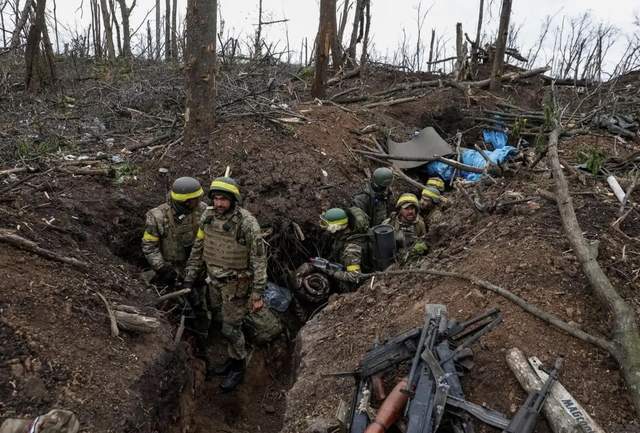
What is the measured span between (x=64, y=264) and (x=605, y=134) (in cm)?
720

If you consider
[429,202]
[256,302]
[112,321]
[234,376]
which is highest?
[429,202]

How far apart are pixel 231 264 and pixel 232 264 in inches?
0.4

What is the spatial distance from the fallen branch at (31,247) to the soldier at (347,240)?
282cm

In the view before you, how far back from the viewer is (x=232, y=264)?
17.4 feet

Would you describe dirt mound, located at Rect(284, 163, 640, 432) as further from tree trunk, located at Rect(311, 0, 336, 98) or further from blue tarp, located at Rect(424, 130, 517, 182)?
tree trunk, located at Rect(311, 0, 336, 98)

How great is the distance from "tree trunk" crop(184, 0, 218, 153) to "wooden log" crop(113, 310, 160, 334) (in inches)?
134

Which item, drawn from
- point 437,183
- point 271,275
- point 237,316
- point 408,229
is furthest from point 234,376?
point 437,183

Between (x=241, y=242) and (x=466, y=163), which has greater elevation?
(x=466, y=163)

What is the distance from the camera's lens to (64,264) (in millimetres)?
4223

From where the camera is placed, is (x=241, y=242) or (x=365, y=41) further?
(x=365, y=41)

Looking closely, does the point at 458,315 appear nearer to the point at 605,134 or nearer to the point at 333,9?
the point at 605,134

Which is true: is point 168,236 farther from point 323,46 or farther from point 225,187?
point 323,46

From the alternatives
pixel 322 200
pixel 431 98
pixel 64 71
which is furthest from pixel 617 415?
pixel 64 71

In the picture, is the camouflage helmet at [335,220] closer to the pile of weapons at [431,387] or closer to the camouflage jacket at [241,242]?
the camouflage jacket at [241,242]
